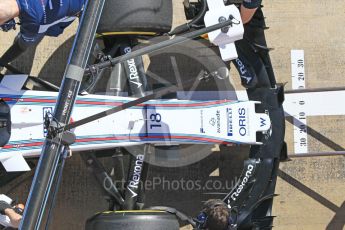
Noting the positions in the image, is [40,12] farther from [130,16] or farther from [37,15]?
[130,16]

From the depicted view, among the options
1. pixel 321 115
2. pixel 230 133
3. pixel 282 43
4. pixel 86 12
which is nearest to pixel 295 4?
pixel 282 43

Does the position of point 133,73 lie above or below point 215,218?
above

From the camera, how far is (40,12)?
3.17 metres

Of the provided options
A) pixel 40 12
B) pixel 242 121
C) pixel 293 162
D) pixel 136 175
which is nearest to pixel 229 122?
pixel 242 121

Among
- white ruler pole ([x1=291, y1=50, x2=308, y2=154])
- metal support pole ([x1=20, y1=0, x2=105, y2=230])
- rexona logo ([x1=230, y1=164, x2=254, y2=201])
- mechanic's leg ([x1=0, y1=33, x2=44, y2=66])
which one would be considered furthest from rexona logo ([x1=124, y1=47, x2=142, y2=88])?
metal support pole ([x1=20, y1=0, x2=105, y2=230])

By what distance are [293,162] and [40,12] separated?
6.71ft

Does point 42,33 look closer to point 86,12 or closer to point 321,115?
point 86,12

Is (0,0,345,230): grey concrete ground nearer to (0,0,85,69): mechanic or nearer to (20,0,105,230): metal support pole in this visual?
(0,0,85,69): mechanic

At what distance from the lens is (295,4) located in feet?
14.4

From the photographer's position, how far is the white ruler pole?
13.9 feet

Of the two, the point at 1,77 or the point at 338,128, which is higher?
the point at 1,77

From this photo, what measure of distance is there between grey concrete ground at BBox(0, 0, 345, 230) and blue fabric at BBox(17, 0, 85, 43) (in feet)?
2.82

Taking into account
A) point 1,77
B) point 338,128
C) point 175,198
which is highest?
point 1,77

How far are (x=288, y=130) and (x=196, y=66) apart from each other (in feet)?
2.52
